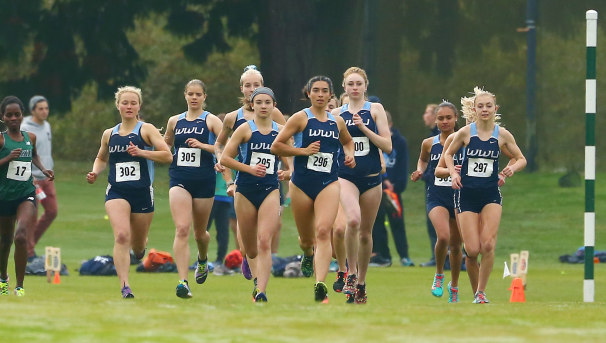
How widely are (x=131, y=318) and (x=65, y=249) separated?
45.0 feet

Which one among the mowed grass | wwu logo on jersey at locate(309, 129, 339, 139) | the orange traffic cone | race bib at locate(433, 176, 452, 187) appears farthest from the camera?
the orange traffic cone

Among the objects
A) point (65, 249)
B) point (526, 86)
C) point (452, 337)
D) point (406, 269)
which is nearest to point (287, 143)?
point (452, 337)

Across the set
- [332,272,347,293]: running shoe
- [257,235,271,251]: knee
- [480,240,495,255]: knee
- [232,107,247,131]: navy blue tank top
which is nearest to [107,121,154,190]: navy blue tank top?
[232,107,247,131]: navy blue tank top

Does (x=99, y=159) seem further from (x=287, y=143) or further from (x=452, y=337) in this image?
(x=452, y=337)

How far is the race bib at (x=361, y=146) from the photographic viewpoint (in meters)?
14.9

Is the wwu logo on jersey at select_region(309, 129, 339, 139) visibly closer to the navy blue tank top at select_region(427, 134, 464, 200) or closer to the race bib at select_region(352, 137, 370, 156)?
the race bib at select_region(352, 137, 370, 156)

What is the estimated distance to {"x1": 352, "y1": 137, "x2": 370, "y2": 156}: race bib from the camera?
14938 millimetres

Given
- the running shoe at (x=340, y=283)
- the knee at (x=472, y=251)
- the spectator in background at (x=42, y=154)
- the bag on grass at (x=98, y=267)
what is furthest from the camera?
the spectator in background at (x=42, y=154)

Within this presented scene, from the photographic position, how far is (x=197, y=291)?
1775 centimetres

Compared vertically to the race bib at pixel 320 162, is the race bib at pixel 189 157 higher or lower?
higher

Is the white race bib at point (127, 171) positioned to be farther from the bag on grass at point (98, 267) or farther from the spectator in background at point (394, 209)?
the spectator in background at point (394, 209)

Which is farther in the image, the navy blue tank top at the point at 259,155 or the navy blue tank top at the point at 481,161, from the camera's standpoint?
the navy blue tank top at the point at 481,161

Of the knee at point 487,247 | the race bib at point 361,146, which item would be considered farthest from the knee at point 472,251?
the race bib at point 361,146

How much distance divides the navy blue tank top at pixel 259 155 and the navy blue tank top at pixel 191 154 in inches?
52.3
